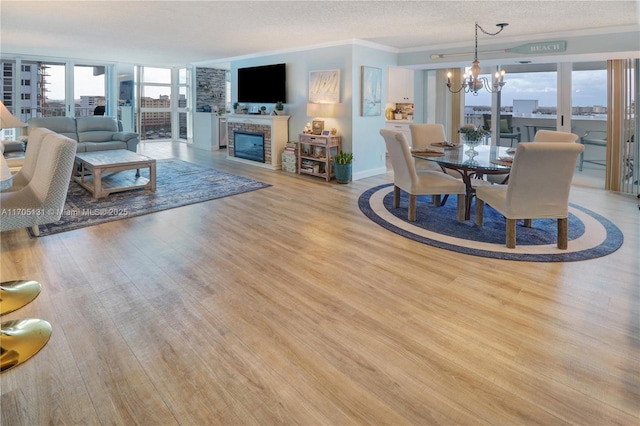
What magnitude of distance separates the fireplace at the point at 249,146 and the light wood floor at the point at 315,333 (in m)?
4.35

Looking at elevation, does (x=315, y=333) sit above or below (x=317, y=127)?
below

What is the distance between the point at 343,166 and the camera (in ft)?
20.8

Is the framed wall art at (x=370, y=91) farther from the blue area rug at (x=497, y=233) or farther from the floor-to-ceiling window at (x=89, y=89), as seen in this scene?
the floor-to-ceiling window at (x=89, y=89)

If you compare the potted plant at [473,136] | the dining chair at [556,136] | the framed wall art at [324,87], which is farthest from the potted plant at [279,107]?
the dining chair at [556,136]

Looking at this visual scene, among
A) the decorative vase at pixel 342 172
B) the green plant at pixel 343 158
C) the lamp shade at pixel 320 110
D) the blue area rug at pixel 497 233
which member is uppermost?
the lamp shade at pixel 320 110

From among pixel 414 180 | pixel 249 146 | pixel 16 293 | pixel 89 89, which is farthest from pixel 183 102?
pixel 16 293

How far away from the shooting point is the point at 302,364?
1945 millimetres

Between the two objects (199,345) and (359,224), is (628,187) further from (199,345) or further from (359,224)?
(199,345)

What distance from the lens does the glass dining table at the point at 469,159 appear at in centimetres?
380

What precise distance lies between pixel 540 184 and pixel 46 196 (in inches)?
160

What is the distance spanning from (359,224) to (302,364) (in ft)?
8.21

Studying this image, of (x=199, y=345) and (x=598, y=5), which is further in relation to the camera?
(x=598, y=5)

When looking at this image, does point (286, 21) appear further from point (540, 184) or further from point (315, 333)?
point (315, 333)

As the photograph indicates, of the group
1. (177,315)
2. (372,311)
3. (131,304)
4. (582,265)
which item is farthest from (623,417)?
(131,304)
